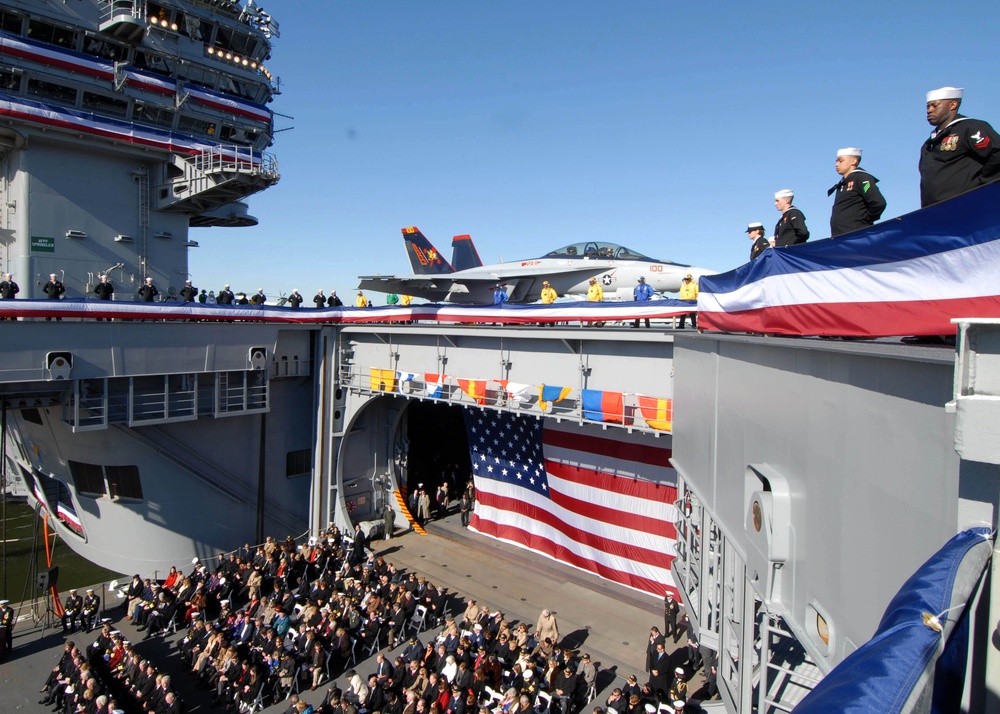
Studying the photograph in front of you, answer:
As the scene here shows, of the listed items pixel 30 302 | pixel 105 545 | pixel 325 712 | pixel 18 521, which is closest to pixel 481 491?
pixel 325 712

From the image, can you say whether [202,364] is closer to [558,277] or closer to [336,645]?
[336,645]

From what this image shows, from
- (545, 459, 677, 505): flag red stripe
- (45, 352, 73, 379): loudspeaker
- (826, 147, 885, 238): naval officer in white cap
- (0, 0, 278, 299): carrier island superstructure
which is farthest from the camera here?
(0, 0, 278, 299): carrier island superstructure

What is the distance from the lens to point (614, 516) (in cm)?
1642

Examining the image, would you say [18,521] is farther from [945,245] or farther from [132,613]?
[945,245]

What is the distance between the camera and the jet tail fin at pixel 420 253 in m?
32.4

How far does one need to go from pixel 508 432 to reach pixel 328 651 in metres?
8.19

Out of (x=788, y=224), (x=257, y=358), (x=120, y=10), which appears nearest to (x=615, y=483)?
(x=788, y=224)

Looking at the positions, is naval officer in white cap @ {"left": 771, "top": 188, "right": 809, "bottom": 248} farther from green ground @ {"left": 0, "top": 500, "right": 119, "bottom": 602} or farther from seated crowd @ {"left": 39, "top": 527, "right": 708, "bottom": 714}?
green ground @ {"left": 0, "top": 500, "right": 119, "bottom": 602}

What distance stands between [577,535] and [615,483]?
2402mm

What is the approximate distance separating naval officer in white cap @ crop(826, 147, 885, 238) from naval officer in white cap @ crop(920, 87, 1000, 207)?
37.2 inches

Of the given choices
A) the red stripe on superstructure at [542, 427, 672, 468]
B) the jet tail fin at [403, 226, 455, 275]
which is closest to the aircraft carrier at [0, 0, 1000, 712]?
the red stripe on superstructure at [542, 427, 672, 468]

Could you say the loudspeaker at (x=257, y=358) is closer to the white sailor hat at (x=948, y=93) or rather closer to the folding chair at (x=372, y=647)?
the folding chair at (x=372, y=647)

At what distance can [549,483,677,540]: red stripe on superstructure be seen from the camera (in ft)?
51.2

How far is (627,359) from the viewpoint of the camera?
14.7m
